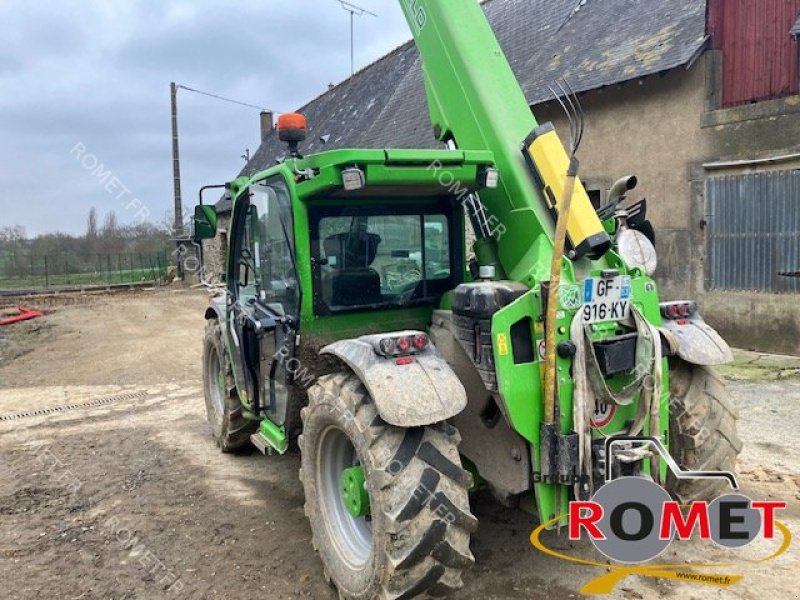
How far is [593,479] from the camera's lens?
2998 millimetres

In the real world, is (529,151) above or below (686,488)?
above

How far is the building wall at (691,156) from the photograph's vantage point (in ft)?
28.3

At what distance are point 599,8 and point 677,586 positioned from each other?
12450 millimetres

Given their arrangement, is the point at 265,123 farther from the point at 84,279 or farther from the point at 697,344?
the point at 697,344

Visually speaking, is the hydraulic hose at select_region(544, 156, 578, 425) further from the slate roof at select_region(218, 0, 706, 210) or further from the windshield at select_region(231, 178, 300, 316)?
the slate roof at select_region(218, 0, 706, 210)

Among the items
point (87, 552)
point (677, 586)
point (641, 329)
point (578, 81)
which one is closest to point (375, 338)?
point (641, 329)

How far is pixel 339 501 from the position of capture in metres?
→ 3.48

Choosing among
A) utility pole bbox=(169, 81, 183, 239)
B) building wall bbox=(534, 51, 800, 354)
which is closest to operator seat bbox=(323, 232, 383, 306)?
building wall bbox=(534, 51, 800, 354)

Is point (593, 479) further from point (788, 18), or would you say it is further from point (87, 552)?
point (788, 18)

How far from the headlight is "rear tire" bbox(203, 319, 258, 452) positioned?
3172mm

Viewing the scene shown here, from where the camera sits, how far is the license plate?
2.98 metres

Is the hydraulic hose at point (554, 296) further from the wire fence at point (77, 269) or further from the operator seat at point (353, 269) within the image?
the wire fence at point (77, 269)

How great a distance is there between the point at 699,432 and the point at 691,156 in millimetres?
7016

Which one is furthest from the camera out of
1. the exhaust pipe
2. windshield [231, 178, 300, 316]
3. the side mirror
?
the side mirror
